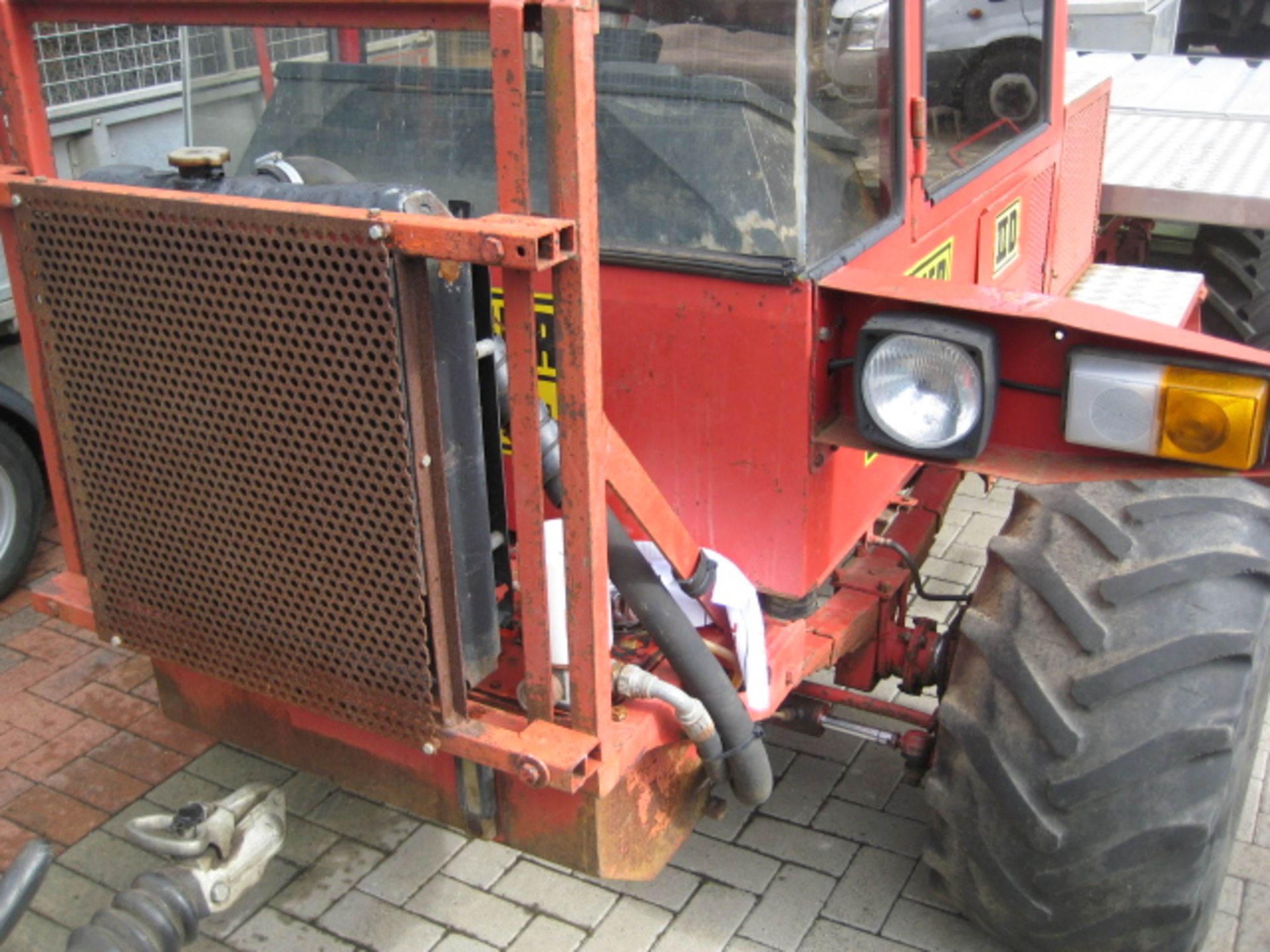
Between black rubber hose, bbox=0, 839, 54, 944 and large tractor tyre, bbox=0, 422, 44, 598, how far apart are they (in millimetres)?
2529

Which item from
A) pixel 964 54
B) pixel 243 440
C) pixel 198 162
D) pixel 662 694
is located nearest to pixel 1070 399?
pixel 662 694

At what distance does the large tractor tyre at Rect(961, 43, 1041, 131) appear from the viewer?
3109 mm

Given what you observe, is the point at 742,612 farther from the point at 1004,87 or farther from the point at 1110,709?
the point at 1004,87

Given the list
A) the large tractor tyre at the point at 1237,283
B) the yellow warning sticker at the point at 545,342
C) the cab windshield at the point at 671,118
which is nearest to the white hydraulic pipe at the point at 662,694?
the yellow warning sticker at the point at 545,342

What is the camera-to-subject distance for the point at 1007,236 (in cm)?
334

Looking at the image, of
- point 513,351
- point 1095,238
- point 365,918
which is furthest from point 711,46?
point 1095,238

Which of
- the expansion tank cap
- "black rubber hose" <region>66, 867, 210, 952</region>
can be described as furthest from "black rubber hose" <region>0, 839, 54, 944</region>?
the expansion tank cap

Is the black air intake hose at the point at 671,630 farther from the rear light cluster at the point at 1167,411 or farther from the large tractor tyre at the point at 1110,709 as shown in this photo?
the rear light cluster at the point at 1167,411

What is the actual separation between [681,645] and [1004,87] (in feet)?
6.22

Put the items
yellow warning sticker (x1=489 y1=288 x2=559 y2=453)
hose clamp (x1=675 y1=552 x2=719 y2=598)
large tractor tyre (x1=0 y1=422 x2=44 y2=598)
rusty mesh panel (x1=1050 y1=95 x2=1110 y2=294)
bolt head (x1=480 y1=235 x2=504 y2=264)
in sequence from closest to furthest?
bolt head (x1=480 y1=235 x2=504 y2=264) → hose clamp (x1=675 y1=552 x2=719 y2=598) → yellow warning sticker (x1=489 y1=288 x2=559 y2=453) → rusty mesh panel (x1=1050 y1=95 x2=1110 y2=294) → large tractor tyre (x1=0 y1=422 x2=44 y2=598)

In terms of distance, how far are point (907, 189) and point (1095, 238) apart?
228 cm

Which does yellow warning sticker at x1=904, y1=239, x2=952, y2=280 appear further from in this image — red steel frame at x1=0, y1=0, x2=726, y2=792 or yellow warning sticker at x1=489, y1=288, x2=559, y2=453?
red steel frame at x1=0, y1=0, x2=726, y2=792

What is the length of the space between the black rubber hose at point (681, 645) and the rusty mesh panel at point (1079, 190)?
2172mm

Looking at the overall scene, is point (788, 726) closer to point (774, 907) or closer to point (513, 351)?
point (774, 907)
